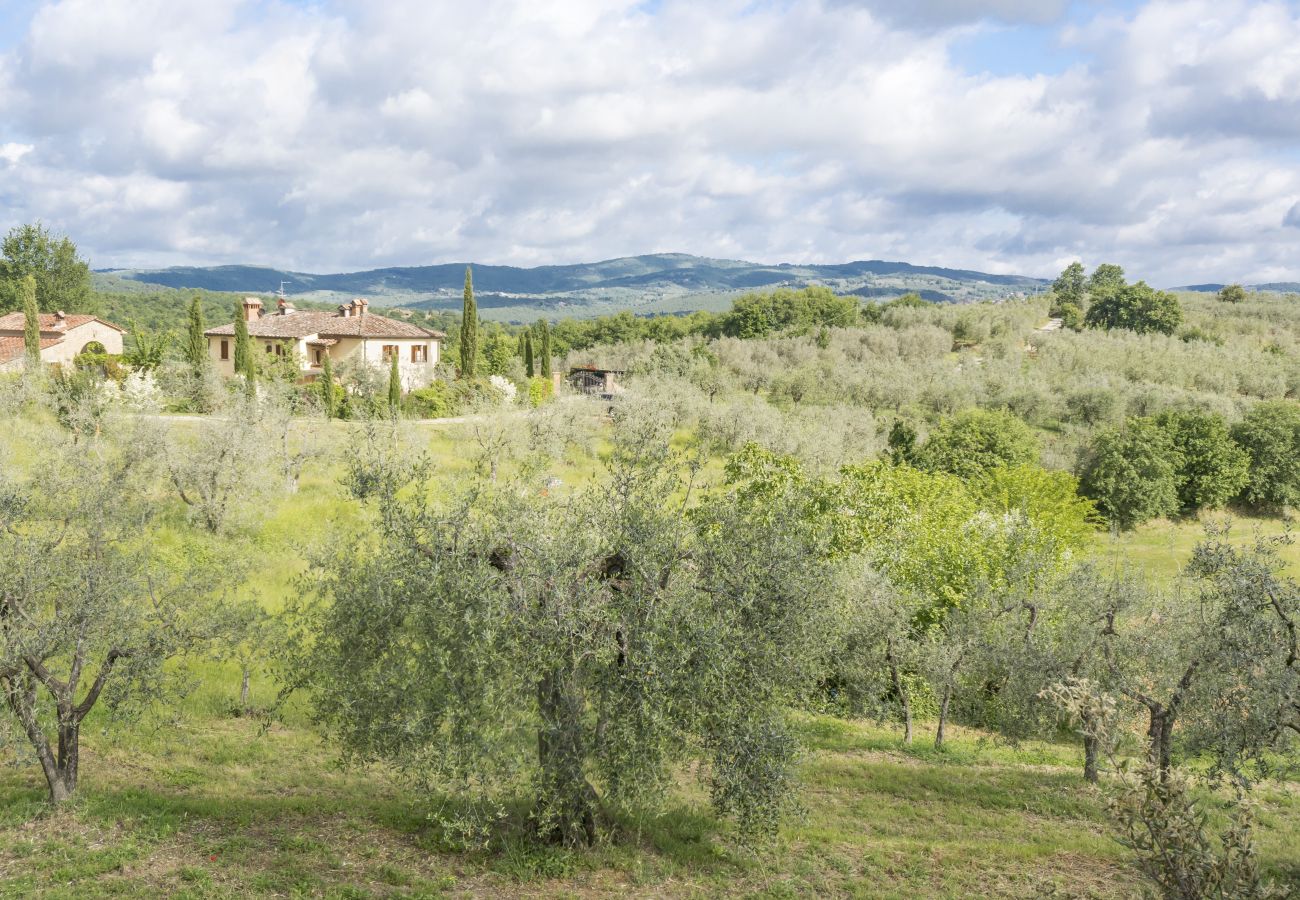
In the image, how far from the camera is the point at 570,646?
1283 centimetres

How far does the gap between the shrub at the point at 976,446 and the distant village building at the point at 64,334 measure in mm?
71866

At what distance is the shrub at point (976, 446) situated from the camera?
220 feet

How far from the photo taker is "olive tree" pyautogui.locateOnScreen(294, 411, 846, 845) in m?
12.7

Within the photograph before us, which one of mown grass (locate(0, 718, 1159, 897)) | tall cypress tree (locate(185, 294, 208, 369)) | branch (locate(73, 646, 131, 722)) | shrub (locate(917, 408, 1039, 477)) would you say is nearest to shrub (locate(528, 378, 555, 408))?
tall cypress tree (locate(185, 294, 208, 369))

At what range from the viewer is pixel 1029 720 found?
21.2m

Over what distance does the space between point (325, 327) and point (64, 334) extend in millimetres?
25003

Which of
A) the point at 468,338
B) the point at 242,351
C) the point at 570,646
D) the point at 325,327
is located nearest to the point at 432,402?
the point at 468,338

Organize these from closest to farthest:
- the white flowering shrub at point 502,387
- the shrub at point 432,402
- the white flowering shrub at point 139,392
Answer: the white flowering shrub at point 139,392
the shrub at point 432,402
the white flowering shrub at point 502,387

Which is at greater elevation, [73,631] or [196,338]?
[196,338]

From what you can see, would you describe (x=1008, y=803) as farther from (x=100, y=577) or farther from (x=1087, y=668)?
(x=100, y=577)

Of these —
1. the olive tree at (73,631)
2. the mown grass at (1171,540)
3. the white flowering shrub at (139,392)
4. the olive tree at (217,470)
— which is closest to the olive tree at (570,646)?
the olive tree at (73,631)

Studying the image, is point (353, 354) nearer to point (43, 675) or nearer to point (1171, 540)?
point (43, 675)

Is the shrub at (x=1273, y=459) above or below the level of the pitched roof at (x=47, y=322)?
below

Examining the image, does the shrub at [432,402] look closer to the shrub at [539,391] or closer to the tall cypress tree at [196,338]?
the shrub at [539,391]
